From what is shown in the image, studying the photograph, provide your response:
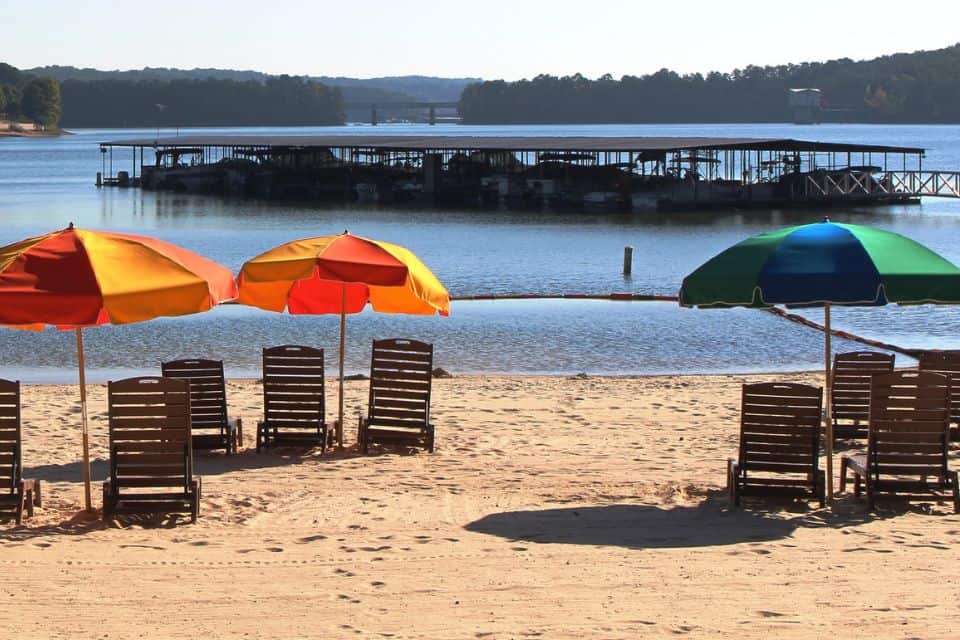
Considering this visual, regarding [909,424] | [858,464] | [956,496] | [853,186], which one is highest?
[853,186]

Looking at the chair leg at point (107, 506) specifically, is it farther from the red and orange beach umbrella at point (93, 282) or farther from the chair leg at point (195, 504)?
the red and orange beach umbrella at point (93, 282)

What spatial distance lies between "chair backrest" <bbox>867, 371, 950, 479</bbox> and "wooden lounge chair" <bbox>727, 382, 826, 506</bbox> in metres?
0.37

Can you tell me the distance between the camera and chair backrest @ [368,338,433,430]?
1146 cm

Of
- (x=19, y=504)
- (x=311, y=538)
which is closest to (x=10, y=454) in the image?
(x=19, y=504)

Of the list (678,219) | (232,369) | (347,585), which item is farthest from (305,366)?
(678,219)

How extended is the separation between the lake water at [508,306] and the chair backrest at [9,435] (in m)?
10.2

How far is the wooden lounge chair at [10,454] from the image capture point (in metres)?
8.63

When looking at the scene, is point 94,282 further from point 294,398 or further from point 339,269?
point 294,398

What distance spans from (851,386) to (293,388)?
15.7 ft

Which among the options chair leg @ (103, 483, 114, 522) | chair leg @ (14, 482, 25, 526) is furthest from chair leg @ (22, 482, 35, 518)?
chair leg @ (103, 483, 114, 522)

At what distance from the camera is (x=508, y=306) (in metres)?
27.8

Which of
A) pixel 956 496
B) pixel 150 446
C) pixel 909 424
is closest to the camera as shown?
pixel 150 446

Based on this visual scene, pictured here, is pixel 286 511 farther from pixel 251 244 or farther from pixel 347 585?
pixel 251 244

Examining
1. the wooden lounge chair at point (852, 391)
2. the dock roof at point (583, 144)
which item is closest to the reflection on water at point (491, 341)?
the wooden lounge chair at point (852, 391)
